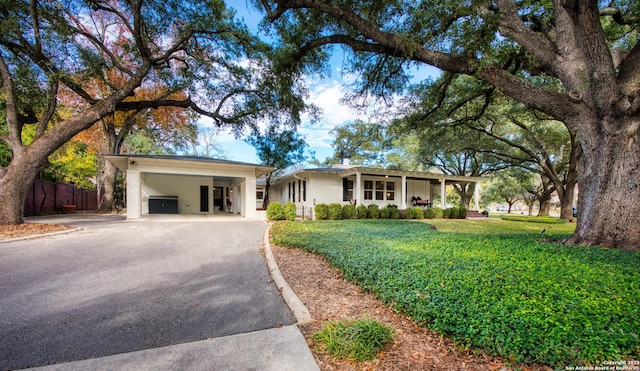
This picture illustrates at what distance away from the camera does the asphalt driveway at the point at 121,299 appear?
2113mm

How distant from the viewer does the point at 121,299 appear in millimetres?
2943

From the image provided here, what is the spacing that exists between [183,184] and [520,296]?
1747 centimetres

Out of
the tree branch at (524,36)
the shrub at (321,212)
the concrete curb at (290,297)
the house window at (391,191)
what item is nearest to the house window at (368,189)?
the house window at (391,191)

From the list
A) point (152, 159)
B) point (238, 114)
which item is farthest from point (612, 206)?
point (152, 159)

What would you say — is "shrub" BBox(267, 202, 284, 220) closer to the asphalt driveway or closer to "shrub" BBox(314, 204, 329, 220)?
"shrub" BBox(314, 204, 329, 220)

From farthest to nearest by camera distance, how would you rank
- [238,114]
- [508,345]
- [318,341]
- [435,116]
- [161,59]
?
[238,114] → [435,116] → [161,59] → [318,341] → [508,345]

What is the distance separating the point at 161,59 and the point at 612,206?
1397 centimetres

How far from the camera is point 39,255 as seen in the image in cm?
482

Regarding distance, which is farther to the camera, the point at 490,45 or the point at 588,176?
the point at 490,45

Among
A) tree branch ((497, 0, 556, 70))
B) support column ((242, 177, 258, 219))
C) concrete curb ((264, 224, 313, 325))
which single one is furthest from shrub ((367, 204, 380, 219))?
concrete curb ((264, 224, 313, 325))

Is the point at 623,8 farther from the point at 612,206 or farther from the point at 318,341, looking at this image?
the point at 318,341

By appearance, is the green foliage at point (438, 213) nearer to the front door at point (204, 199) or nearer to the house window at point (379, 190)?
the house window at point (379, 190)

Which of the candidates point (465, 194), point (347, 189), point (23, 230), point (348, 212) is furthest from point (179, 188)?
point (465, 194)

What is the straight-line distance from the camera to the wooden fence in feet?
42.4
